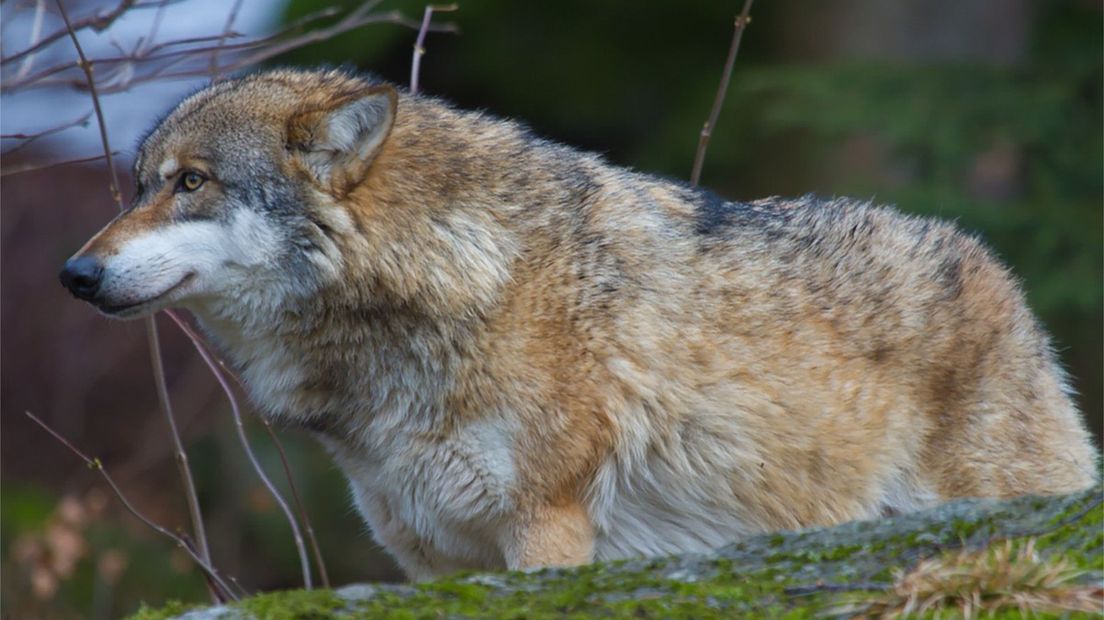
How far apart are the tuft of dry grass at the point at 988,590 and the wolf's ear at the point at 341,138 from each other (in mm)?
2695

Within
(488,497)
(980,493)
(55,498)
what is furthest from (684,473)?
(55,498)

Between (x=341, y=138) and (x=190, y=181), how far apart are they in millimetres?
599

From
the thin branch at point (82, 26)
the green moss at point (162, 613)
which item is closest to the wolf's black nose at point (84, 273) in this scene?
the thin branch at point (82, 26)

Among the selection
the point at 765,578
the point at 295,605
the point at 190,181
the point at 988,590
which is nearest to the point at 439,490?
the point at 190,181

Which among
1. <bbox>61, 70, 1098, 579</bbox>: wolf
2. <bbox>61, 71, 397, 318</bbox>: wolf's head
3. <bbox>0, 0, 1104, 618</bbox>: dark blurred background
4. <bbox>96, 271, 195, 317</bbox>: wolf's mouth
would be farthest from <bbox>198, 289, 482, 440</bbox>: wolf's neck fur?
<bbox>0, 0, 1104, 618</bbox>: dark blurred background

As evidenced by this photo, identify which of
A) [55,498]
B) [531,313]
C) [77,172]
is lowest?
[55,498]

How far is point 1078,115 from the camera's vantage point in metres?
13.2

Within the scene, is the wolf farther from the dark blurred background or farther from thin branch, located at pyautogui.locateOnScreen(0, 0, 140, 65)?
the dark blurred background

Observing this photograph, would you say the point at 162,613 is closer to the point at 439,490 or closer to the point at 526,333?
the point at 439,490

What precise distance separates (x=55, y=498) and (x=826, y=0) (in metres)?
9.17

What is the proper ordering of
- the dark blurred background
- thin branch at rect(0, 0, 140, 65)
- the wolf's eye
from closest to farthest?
1. the wolf's eye
2. thin branch at rect(0, 0, 140, 65)
3. the dark blurred background

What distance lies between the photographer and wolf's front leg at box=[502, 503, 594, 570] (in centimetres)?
507

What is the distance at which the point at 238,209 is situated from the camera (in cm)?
514

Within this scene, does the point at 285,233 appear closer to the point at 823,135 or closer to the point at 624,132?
the point at 823,135
